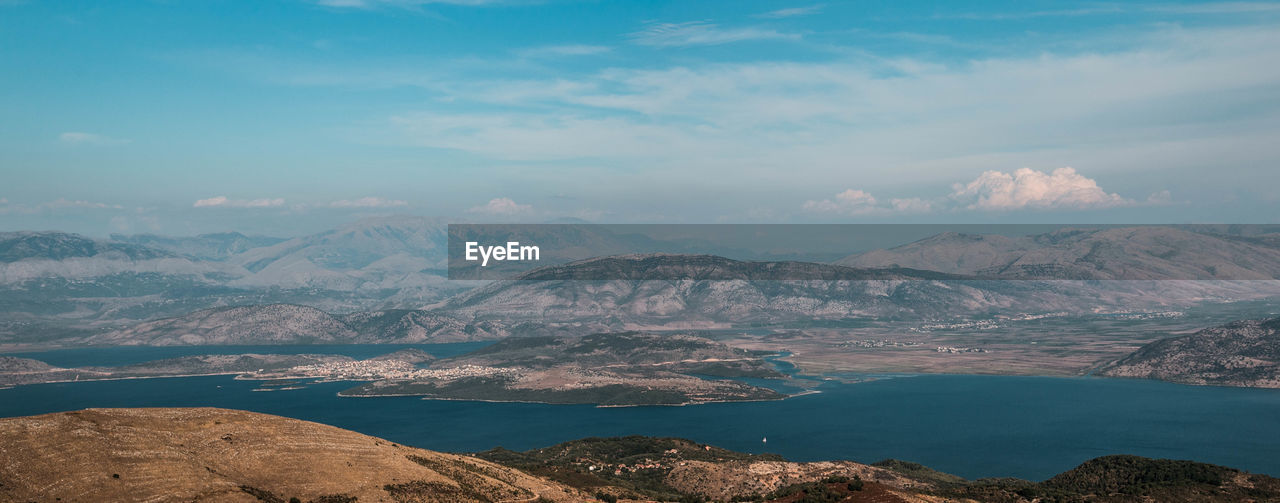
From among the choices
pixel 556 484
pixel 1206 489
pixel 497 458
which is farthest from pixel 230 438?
pixel 1206 489

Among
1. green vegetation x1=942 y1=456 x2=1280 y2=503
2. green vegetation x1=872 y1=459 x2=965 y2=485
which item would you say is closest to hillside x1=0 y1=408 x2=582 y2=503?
green vegetation x1=942 y1=456 x2=1280 y2=503

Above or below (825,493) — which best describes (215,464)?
above

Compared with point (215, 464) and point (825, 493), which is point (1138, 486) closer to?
point (825, 493)

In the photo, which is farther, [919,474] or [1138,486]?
[919,474]

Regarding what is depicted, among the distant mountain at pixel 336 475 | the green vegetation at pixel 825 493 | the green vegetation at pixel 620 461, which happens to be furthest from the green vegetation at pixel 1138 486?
the green vegetation at pixel 620 461

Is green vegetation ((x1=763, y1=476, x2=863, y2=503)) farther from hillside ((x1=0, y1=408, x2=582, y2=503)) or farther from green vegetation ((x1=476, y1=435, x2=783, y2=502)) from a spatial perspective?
hillside ((x1=0, y1=408, x2=582, y2=503))

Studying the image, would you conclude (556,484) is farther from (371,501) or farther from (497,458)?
(497,458)

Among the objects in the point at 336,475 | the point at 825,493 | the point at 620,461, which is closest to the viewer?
the point at 336,475

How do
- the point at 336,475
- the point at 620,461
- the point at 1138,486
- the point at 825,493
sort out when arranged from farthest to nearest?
the point at 620,461
the point at 1138,486
the point at 825,493
the point at 336,475

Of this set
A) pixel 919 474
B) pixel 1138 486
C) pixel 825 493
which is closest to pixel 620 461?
pixel 919 474
